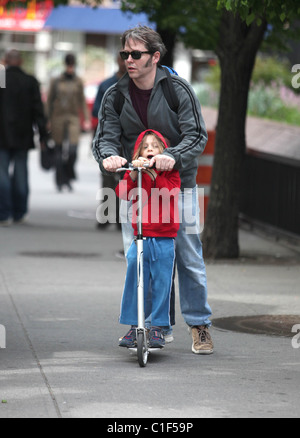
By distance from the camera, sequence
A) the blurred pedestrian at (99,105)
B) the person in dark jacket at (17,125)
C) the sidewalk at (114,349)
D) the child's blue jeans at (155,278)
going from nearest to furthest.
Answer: the sidewalk at (114,349) < the child's blue jeans at (155,278) < the blurred pedestrian at (99,105) < the person in dark jacket at (17,125)

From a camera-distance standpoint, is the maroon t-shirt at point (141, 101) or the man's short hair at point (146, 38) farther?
the maroon t-shirt at point (141, 101)

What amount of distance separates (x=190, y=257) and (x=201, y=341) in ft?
1.74

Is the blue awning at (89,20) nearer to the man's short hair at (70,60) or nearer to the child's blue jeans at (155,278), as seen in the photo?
the man's short hair at (70,60)

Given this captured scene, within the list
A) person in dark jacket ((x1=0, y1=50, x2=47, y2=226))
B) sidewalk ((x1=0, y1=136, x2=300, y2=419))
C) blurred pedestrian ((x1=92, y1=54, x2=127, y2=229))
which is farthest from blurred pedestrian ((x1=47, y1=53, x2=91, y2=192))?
sidewalk ((x1=0, y1=136, x2=300, y2=419))

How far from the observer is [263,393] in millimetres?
5742

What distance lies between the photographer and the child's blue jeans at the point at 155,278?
6500mm

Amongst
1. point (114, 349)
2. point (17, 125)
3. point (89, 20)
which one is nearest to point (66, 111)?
point (17, 125)

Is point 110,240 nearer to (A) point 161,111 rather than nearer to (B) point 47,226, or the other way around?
(B) point 47,226

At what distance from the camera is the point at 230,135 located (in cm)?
1082

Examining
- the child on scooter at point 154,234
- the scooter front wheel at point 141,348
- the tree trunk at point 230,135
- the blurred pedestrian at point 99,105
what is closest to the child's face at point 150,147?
the child on scooter at point 154,234

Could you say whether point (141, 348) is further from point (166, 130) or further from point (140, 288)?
point (166, 130)

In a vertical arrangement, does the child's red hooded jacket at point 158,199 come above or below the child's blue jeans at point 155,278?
above

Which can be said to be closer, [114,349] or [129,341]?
[129,341]

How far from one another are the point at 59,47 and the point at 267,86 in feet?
85.8
